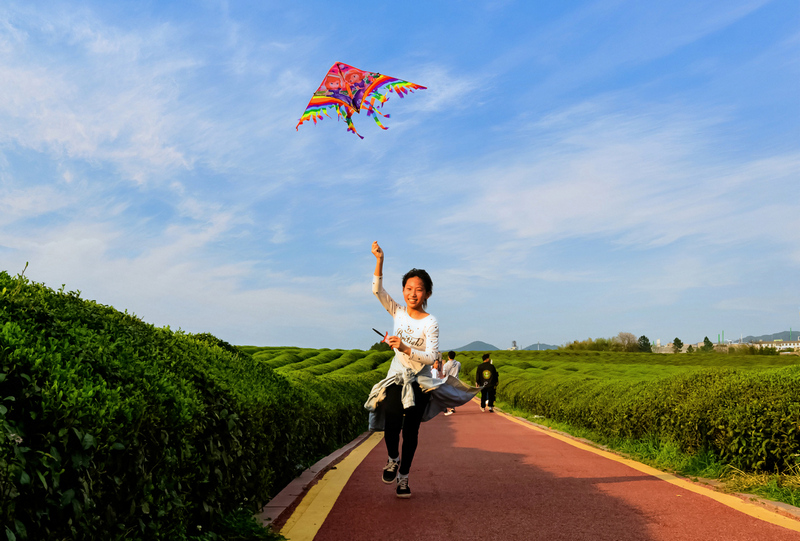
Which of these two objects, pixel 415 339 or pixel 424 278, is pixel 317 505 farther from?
pixel 424 278

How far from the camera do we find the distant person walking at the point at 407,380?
5.53 metres

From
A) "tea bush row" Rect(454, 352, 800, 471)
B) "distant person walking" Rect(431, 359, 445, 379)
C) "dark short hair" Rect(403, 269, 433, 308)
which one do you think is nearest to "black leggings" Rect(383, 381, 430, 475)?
"distant person walking" Rect(431, 359, 445, 379)

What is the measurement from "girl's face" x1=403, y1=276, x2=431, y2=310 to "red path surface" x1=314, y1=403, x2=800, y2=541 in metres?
1.83

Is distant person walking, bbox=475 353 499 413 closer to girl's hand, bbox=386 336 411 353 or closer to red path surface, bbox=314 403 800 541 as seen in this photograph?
red path surface, bbox=314 403 800 541

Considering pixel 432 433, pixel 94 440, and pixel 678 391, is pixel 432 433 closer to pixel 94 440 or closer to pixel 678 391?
pixel 678 391

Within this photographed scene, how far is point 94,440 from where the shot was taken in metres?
2.48

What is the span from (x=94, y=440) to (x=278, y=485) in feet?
11.5

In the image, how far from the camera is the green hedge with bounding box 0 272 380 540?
2.31m

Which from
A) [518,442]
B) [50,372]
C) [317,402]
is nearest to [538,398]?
[518,442]

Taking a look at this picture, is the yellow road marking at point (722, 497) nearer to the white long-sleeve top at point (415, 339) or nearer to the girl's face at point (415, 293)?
the white long-sleeve top at point (415, 339)

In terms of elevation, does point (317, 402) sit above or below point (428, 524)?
above

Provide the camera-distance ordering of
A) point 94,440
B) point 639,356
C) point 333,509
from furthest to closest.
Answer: point 639,356 < point 333,509 < point 94,440

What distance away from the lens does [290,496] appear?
5.38 meters

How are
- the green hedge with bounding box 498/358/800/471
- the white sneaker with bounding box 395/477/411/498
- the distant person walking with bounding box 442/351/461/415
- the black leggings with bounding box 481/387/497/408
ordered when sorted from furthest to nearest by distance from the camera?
the black leggings with bounding box 481/387/497/408, the distant person walking with bounding box 442/351/461/415, the green hedge with bounding box 498/358/800/471, the white sneaker with bounding box 395/477/411/498
